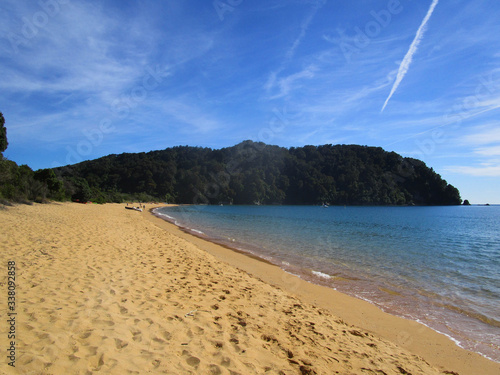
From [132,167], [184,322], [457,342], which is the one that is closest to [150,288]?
[184,322]

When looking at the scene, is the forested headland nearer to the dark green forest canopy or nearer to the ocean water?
the dark green forest canopy

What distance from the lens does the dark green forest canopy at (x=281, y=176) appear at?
4948 inches

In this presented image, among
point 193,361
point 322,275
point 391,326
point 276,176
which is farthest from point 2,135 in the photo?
point 276,176

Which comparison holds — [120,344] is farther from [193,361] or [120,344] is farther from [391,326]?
[391,326]

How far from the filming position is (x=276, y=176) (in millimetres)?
148500

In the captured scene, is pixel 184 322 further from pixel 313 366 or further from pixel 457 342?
pixel 457 342

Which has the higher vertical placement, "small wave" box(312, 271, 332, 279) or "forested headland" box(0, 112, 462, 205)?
"forested headland" box(0, 112, 462, 205)

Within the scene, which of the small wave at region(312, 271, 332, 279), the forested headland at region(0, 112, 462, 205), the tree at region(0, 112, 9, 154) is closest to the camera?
the small wave at region(312, 271, 332, 279)

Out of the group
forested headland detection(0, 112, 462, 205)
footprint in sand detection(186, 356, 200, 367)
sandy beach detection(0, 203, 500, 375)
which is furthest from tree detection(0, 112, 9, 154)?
Answer: forested headland detection(0, 112, 462, 205)

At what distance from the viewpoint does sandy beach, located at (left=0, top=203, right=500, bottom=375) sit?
3.12 meters

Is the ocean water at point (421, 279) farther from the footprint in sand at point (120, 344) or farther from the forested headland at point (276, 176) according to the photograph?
the forested headland at point (276, 176)

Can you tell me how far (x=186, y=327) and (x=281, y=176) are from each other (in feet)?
478

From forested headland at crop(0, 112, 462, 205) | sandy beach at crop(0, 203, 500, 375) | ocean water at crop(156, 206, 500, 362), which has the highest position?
forested headland at crop(0, 112, 462, 205)

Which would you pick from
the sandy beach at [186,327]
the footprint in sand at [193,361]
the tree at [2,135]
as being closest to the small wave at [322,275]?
the sandy beach at [186,327]
